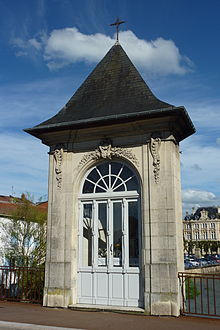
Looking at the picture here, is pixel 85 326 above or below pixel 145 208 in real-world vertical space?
below

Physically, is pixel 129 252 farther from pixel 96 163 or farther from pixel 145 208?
pixel 96 163

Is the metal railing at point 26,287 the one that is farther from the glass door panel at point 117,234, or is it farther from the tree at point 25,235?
the glass door panel at point 117,234

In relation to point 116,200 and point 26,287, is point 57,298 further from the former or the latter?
point 116,200

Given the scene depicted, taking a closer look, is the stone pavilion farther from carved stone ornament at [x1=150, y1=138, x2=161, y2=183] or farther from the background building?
the background building

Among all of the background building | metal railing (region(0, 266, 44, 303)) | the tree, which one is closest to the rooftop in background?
the background building

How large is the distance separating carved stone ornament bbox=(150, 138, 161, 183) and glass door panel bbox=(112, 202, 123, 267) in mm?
1098

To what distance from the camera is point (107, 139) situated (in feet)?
27.0

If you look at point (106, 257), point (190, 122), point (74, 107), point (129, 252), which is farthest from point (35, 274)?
point (190, 122)

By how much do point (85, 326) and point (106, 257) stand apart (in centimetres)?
211

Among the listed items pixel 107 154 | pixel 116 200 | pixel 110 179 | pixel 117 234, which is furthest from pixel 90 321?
pixel 107 154

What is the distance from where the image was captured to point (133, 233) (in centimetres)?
775

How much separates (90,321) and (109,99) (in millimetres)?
5036

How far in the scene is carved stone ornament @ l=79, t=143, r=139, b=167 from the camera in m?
7.95

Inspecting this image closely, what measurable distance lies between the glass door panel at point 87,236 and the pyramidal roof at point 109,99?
2.02m
